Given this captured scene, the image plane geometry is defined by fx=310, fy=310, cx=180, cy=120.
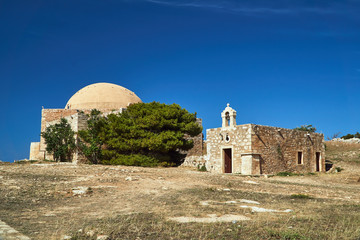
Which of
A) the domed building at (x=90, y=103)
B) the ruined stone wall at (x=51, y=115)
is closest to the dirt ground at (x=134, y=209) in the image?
the domed building at (x=90, y=103)

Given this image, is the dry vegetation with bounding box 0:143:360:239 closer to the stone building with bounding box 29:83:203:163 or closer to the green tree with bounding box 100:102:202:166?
the green tree with bounding box 100:102:202:166

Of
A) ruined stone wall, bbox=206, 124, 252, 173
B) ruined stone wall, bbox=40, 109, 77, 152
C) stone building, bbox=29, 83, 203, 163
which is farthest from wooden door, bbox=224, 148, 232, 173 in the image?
ruined stone wall, bbox=40, 109, 77, 152

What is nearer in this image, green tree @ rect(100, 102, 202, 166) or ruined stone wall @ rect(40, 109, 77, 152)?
green tree @ rect(100, 102, 202, 166)

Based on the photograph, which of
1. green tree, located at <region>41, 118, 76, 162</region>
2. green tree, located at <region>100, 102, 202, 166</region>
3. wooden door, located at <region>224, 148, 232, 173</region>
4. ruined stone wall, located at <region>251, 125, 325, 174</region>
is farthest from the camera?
green tree, located at <region>41, 118, 76, 162</region>

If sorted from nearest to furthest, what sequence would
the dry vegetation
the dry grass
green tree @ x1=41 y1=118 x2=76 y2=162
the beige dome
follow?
the dry vegetation
green tree @ x1=41 y1=118 x2=76 y2=162
the dry grass
the beige dome

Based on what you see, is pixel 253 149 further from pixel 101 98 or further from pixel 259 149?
pixel 101 98

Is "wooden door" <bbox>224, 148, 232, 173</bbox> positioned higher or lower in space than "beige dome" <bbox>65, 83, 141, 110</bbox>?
lower

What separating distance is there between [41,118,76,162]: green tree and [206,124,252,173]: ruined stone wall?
29.8ft

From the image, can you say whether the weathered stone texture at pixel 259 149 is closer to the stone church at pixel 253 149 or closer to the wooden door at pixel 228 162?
the stone church at pixel 253 149

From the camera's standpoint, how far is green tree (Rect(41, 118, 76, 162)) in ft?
68.0

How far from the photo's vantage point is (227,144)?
18.3m

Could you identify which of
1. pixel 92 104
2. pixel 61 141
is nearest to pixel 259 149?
pixel 61 141

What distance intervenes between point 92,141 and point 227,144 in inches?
341

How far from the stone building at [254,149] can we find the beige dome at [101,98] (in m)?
10.4
